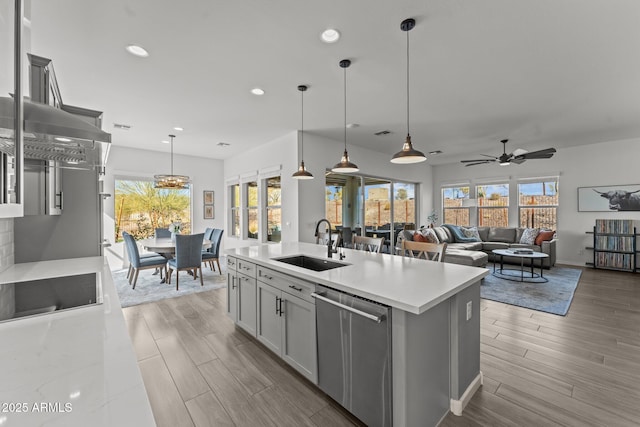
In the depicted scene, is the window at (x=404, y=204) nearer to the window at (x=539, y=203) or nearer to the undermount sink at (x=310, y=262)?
the window at (x=539, y=203)

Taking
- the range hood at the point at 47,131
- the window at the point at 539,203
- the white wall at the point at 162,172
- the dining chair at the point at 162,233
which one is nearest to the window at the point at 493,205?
the window at the point at 539,203

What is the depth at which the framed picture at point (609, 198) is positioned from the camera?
5785 mm

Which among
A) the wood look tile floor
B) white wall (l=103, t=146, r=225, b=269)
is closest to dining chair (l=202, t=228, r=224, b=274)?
the wood look tile floor

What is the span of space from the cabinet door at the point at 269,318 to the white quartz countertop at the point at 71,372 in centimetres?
132

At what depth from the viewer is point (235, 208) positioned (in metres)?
7.36

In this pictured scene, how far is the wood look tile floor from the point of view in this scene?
1.82 m

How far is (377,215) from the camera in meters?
7.11

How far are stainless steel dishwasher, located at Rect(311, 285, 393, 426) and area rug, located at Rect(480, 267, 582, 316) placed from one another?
127 inches

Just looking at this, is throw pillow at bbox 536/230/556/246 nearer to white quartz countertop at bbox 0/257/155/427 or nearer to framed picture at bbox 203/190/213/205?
white quartz countertop at bbox 0/257/155/427

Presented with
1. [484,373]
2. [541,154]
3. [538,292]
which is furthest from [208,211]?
[541,154]

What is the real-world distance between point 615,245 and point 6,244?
359 inches

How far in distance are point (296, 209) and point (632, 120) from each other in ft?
19.2

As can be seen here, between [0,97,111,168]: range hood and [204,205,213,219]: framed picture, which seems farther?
[204,205,213,219]: framed picture

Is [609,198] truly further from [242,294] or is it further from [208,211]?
[208,211]
